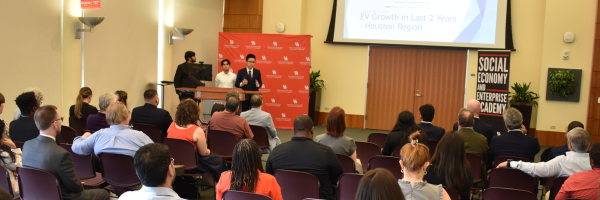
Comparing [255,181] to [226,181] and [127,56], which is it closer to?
[226,181]

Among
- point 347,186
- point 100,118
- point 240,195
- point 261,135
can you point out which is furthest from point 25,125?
point 347,186

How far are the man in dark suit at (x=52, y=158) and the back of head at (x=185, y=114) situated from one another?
4.07 ft

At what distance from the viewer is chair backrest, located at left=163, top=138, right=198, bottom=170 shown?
157 inches

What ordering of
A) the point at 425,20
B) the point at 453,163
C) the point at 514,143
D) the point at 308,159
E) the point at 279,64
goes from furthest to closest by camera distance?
the point at 279,64
the point at 425,20
the point at 514,143
the point at 308,159
the point at 453,163

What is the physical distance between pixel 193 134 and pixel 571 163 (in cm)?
309

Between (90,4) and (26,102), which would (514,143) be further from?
(90,4)

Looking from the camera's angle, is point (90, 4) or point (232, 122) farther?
point (90, 4)

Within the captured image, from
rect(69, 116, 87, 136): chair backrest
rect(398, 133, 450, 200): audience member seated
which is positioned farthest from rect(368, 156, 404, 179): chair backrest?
rect(69, 116, 87, 136): chair backrest

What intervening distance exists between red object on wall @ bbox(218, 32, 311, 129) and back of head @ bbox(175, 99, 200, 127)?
534 cm

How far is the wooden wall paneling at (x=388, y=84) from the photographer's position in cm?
992

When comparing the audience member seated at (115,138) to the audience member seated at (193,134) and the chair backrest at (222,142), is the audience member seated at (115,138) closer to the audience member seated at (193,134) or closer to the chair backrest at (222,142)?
the audience member seated at (193,134)

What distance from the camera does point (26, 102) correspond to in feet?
13.1

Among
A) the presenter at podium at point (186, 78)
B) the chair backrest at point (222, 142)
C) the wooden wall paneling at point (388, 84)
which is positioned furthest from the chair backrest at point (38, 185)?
the wooden wall paneling at point (388, 84)

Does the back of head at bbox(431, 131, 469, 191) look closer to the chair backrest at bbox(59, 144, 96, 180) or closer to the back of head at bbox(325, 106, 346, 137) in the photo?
the back of head at bbox(325, 106, 346, 137)
